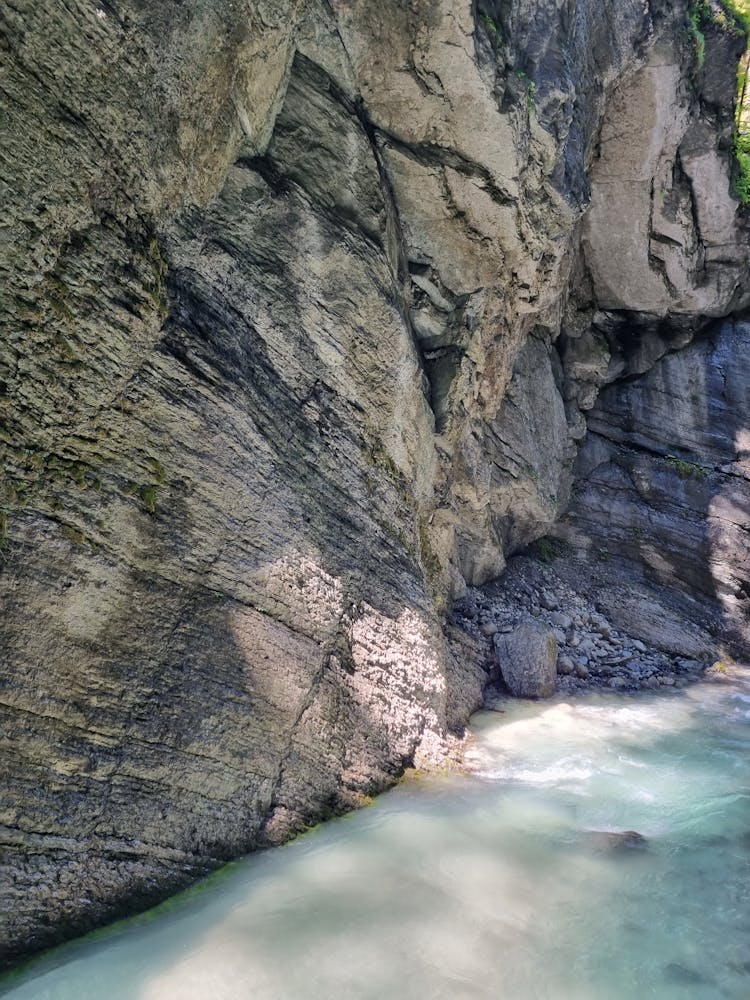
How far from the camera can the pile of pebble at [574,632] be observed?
10.3 meters

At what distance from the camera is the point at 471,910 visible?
3.93 m

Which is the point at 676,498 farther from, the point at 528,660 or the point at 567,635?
the point at 528,660

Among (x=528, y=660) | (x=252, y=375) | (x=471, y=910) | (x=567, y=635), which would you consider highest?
(x=252, y=375)

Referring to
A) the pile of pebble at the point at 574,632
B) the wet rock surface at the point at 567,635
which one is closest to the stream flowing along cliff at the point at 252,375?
the wet rock surface at the point at 567,635

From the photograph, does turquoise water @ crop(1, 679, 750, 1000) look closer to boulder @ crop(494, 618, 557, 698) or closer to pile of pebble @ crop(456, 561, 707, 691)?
boulder @ crop(494, 618, 557, 698)

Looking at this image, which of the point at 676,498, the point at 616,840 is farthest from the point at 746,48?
the point at 616,840

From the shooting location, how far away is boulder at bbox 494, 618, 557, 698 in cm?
928

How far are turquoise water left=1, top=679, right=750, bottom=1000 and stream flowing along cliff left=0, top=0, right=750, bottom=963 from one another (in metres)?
0.42

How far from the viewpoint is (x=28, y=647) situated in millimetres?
3617

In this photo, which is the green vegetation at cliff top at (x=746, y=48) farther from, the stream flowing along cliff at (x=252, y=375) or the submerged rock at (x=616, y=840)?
the submerged rock at (x=616, y=840)

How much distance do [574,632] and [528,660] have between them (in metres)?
2.21

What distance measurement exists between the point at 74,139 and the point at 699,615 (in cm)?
1217

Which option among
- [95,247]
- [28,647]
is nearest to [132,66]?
[95,247]

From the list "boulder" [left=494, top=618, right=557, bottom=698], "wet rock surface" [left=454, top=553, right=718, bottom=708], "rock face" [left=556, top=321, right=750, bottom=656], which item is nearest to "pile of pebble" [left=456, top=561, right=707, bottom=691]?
"wet rock surface" [left=454, top=553, right=718, bottom=708]
